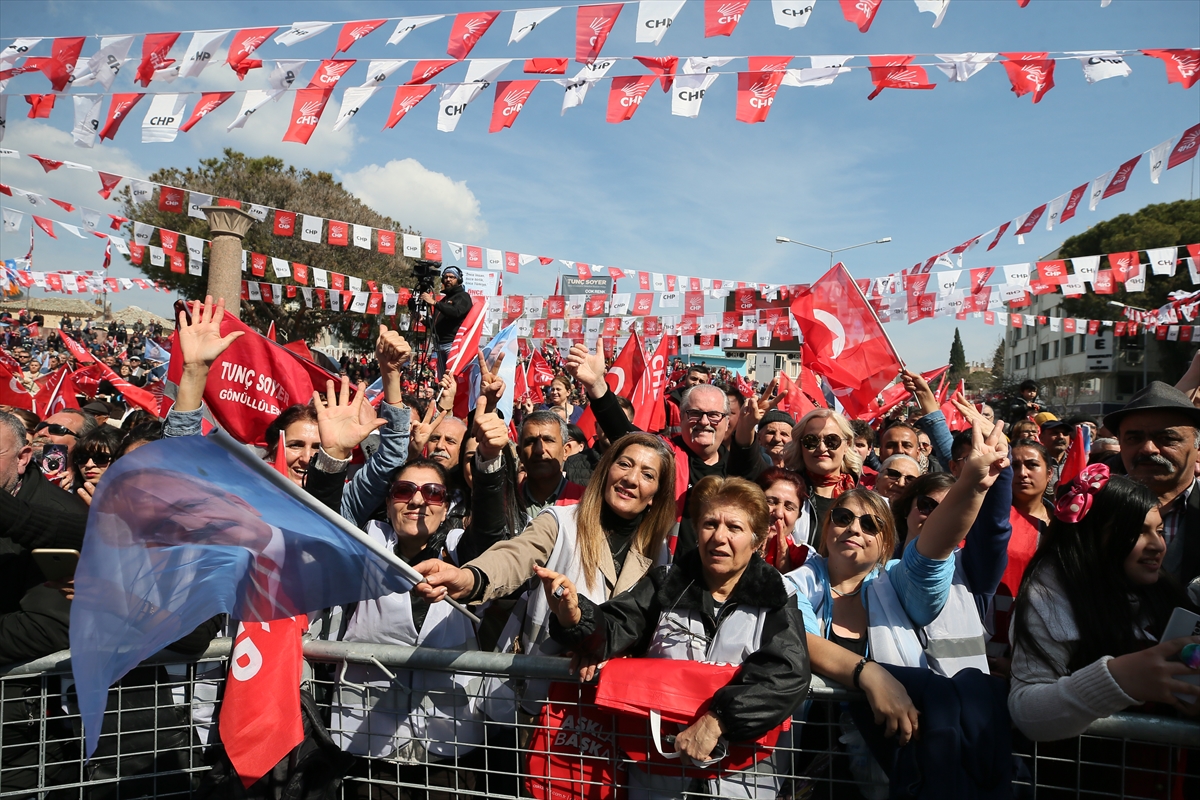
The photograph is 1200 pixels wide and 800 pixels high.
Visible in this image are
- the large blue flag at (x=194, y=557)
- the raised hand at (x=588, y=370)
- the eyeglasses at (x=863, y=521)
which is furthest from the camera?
the raised hand at (x=588, y=370)

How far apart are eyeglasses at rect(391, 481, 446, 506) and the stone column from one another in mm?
8861

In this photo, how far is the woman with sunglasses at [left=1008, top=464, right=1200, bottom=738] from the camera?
2.08 m

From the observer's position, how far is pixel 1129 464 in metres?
3.43

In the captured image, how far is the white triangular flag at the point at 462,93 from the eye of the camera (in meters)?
7.60

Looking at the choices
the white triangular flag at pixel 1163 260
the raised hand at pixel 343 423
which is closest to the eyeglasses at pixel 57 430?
the raised hand at pixel 343 423

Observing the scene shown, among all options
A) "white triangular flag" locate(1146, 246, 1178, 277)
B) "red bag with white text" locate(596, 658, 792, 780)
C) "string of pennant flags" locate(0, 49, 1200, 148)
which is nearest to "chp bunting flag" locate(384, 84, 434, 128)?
"string of pennant flags" locate(0, 49, 1200, 148)

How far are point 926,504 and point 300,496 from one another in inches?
101

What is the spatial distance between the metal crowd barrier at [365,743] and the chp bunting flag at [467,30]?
19.3 feet

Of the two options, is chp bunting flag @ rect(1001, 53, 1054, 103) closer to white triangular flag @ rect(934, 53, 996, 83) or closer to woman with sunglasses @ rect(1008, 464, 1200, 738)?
white triangular flag @ rect(934, 53, 996, 83)

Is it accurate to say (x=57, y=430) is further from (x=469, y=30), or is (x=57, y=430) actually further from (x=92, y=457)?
(x=469, y=30)

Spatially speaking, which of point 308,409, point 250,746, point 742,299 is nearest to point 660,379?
point 308,409

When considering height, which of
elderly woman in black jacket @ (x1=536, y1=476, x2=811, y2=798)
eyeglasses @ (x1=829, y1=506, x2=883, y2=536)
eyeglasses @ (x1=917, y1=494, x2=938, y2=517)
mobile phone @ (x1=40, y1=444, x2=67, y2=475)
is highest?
mobile phone @ (x1=40, y1=444, x2=67, y2=475)

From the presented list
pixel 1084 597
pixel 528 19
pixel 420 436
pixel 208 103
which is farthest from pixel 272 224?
pixel 1084 597

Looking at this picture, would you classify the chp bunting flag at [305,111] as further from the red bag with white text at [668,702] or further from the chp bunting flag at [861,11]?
the red bag with white text at [668,702]
